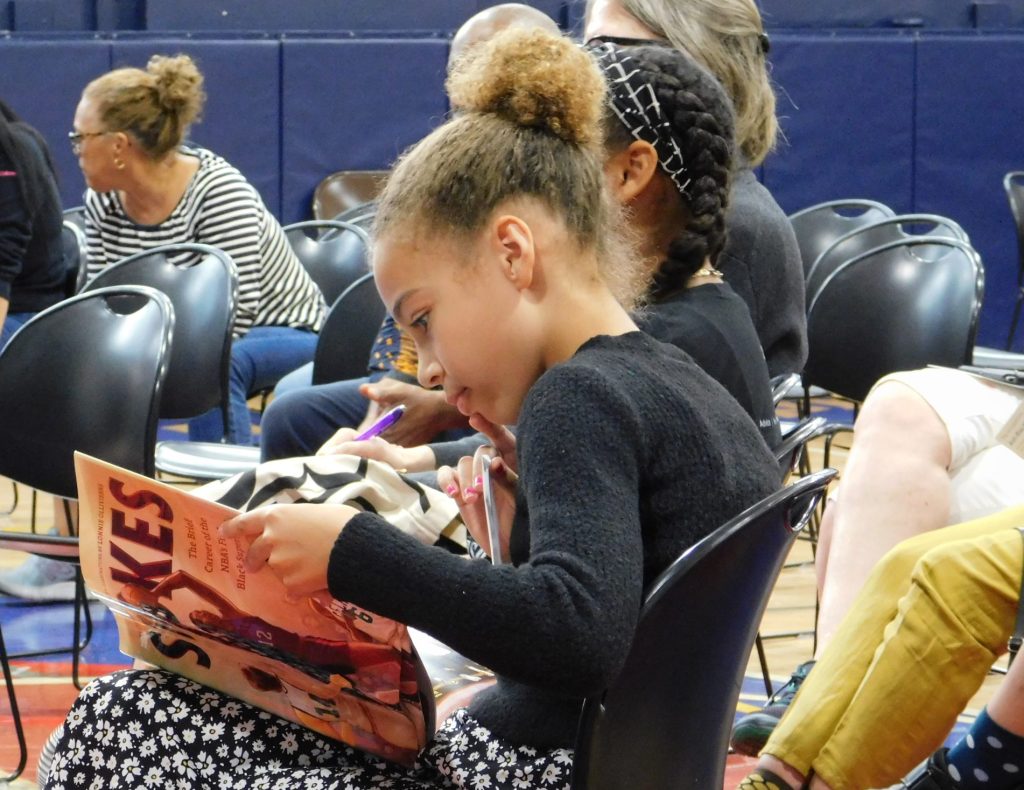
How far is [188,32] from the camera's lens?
752cm

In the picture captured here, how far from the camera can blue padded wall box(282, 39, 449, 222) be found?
7.53 m

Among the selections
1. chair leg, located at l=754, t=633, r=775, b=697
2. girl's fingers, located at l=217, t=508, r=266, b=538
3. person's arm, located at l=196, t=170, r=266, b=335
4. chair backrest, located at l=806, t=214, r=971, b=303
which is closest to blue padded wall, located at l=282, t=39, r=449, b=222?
person's arm, located at l=196, t=170, r=266, b=335

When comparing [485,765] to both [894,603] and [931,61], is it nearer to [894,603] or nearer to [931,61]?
[894,603]

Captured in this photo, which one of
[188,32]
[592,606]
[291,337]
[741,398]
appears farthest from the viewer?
[188,32]

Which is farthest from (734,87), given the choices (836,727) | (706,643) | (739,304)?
(706,643)

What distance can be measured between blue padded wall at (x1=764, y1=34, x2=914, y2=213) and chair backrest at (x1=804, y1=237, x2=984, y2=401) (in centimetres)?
420

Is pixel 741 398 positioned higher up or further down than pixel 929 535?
higher up

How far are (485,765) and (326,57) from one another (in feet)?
21.9

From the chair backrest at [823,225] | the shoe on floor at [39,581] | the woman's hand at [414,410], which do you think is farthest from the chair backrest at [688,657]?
the chair backrest at [823,225]

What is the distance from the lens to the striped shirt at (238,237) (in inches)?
164

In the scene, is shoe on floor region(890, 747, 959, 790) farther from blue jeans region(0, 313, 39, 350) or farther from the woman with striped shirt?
blue jeans region(0, 313, 39, 350)

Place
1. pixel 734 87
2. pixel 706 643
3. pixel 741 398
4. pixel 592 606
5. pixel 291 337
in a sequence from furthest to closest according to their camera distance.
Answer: pixel 291 337 < pixel 734 87 < pixel 741 398 < pixel 706 643 < pixel 592 606

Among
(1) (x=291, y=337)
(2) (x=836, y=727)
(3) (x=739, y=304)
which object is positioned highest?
(3) (x=739, y=304)

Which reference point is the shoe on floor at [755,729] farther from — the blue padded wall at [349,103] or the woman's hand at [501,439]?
the blue padded wall at [349,103]
